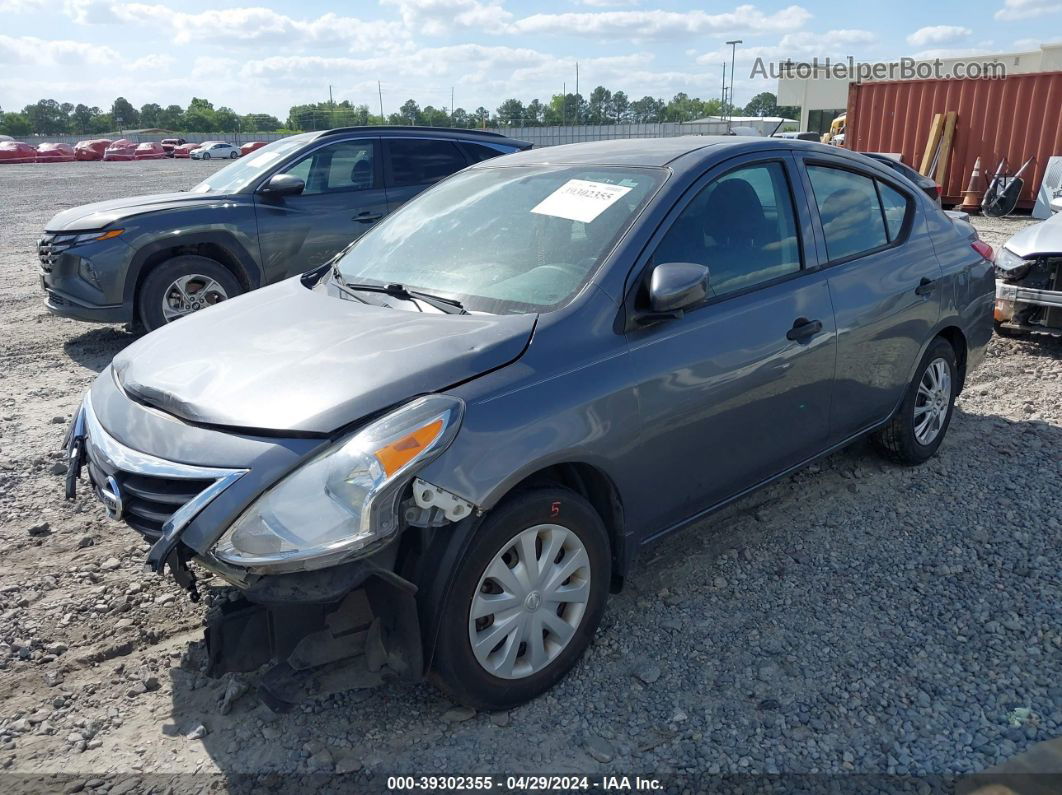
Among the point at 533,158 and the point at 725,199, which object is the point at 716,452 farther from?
the point at 533,158

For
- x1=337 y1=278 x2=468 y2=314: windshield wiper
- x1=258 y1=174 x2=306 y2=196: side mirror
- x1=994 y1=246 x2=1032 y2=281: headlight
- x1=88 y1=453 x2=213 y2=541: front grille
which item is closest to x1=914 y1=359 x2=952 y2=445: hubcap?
x1=994 y1=246 x2=1032 y2=281: headlight

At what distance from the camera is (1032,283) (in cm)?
652

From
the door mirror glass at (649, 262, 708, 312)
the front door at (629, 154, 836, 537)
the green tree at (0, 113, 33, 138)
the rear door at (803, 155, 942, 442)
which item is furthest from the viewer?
the green tree at (0, 113, 33, 138)

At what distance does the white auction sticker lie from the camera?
3.31 meters

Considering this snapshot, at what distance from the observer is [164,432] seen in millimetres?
2617

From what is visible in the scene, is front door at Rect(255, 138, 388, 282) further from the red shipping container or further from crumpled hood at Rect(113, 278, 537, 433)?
the red shipping container

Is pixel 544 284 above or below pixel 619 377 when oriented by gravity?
above

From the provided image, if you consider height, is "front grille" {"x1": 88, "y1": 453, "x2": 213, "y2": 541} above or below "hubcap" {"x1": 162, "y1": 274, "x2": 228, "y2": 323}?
above

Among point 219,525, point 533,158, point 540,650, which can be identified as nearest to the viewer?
point 219,525

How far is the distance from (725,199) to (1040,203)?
15271 millimetres

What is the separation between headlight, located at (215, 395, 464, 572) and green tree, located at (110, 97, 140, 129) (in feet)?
381

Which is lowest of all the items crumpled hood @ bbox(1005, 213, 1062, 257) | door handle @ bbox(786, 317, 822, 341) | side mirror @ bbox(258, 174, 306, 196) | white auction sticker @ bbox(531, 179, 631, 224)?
crumpled hood @ bbox(1005, 213, 1062, 257)

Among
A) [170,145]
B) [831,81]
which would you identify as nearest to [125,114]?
[170,145]

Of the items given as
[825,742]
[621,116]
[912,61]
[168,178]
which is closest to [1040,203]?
[912,61]
